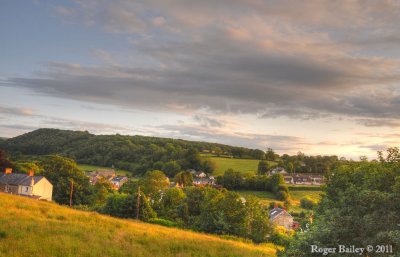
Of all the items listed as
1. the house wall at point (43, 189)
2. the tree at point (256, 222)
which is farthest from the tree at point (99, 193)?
the tree at point (256, 222)

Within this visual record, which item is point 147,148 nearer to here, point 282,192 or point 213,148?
point 213,148

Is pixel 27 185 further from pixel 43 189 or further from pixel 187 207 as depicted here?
pixel 187 207

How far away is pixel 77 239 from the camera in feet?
68.8

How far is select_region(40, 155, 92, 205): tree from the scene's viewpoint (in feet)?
209

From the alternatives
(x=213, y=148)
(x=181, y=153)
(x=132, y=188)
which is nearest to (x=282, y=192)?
(x=132, y=188)

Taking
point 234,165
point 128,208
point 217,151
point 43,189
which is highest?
point 217,151

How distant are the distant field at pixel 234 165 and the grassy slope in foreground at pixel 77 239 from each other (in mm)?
108633

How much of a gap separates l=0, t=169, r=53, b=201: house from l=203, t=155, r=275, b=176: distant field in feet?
→ 264

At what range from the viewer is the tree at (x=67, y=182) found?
63.7m

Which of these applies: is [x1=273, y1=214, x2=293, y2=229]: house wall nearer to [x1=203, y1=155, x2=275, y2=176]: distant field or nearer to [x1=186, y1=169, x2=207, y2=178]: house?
[x1=203, y1=155, x2=275, y2=176]: distant field

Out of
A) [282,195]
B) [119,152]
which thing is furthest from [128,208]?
[119,152]

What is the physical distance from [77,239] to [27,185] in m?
49.4

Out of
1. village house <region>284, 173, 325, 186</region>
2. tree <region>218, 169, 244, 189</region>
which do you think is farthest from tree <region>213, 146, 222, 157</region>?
tree <region>218, 169, 244, 189</region>

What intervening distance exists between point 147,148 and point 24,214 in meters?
142
